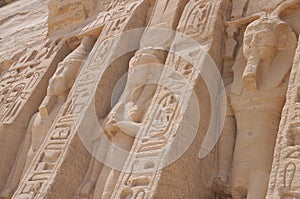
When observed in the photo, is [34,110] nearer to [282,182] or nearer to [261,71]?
[261,71]

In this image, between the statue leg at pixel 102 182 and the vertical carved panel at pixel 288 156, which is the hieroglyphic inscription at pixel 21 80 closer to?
the statue leg at pixel 102 182

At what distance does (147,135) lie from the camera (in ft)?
14.7

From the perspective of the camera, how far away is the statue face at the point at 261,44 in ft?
14.5

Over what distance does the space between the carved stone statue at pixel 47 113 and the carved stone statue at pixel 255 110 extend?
7.20 ft

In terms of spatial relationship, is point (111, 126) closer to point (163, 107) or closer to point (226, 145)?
point (163, 107)

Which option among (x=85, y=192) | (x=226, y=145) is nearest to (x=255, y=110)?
(x=226, y=145)

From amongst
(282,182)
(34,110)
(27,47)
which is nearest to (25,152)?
(34,110)

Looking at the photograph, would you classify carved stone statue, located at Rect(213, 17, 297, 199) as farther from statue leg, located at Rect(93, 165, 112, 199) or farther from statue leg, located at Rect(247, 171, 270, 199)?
statue leg, located at Rect(93, 165, 112, 199)

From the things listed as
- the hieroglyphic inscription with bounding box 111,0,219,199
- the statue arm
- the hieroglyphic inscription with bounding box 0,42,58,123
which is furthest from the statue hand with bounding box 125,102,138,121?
the hieroglyphic inscription with bounding box 0,42,58,123

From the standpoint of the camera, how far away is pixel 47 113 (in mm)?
6051

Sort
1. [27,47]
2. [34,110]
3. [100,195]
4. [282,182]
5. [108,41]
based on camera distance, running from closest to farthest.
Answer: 1. [282,182]
2. [100,195]
3. [108,41]
4. [34,110]
5. [27,47]

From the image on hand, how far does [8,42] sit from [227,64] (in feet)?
14.2

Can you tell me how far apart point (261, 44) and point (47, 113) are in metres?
2.63

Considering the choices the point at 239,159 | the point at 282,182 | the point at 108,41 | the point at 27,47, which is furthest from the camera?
the point at 27,47
